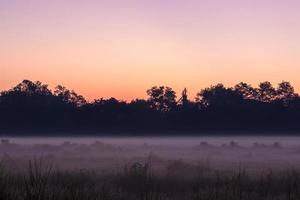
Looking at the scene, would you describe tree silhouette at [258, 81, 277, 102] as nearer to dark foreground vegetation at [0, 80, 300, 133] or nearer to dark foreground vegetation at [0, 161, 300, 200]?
dark foreground vegetation at [0, 80, 300, 133]

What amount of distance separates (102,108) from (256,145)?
28.5m

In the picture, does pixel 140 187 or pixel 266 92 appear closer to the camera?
pixel 140 187

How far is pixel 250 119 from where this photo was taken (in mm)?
87188

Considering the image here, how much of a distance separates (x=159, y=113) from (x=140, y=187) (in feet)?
245

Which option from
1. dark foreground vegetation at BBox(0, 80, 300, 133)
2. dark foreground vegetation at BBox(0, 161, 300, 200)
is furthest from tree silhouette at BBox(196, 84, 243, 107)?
dark foreground vegetation at BBox(0, 161, 300, 200)

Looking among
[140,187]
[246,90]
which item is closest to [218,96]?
[246,90]

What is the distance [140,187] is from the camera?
16.8m

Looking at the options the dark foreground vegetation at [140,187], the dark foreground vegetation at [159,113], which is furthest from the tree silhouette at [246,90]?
the dark foreground vegetation at [140,187]

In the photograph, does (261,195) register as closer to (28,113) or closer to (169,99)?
(28,113)

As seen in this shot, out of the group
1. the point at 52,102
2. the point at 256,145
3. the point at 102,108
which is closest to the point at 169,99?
the point at 102,108

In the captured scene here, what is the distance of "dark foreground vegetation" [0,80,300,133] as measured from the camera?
8706 cm

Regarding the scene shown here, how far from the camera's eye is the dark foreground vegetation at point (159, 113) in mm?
87062

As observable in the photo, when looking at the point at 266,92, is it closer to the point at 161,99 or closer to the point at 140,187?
the point at 161,99

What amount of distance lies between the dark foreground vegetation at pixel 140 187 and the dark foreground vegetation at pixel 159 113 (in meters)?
62.6
